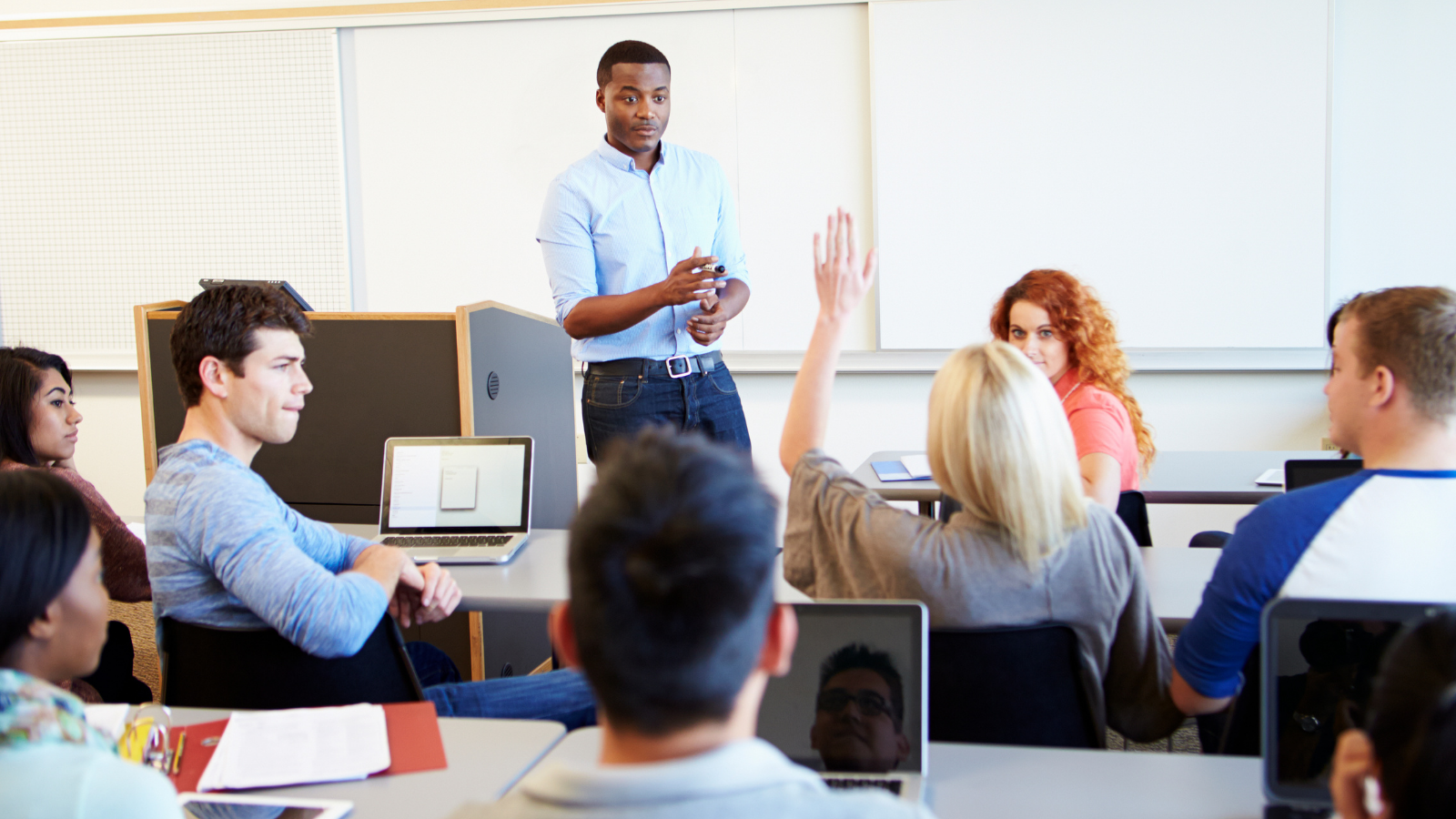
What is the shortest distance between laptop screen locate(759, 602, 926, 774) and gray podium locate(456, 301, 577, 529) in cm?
165

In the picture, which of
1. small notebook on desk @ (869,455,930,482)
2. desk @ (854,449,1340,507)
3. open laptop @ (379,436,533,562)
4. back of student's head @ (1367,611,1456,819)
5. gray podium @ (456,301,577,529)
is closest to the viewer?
back of student's head @ (1367,611,1456,819)

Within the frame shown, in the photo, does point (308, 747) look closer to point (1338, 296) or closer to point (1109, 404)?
point (1109, 404)

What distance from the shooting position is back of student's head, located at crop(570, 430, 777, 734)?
2.06ft

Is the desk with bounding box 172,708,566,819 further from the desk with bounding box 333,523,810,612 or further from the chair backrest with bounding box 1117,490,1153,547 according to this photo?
the chair backrest with bounding box 1117,490,1153,547

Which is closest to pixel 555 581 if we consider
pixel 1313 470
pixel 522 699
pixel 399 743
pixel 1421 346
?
pixel 522 699

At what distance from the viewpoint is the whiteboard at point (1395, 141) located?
383 cm

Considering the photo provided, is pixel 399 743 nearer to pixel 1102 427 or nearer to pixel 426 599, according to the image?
pixel 426 599

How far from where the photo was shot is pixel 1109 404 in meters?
2.35

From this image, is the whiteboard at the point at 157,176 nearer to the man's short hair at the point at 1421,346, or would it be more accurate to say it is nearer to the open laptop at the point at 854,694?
the open laptop at the point at 854,694

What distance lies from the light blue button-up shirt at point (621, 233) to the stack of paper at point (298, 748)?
1520 millimetres

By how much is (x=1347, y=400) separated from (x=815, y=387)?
2.39 ft

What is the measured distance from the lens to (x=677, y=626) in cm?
63

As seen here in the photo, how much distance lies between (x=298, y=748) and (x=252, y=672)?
369 mm

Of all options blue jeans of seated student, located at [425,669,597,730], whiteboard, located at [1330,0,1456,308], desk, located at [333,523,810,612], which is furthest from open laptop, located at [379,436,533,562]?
whiteboard, located at [1330,0,1456,308]
